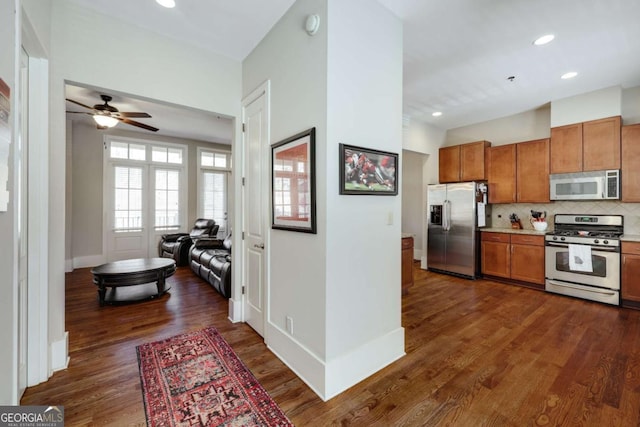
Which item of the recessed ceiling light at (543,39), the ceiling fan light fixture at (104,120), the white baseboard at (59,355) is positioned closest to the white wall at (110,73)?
the white baseboard at (59,355)

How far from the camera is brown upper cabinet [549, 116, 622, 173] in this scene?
378 centimetres

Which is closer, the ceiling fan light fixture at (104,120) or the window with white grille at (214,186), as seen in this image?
the ceiling fan light fixture at (104,120)

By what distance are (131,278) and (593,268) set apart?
6240 millimetres

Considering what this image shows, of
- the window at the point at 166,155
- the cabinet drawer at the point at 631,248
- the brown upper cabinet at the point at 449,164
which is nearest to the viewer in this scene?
the cabinet drawer at the point at 631,248

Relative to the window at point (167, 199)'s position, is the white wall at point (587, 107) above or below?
above

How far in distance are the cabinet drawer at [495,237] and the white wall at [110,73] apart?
15.2 ft

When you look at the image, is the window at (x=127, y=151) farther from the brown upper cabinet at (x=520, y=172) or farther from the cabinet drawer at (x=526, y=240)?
the cabinet drawer at (x=526, y=240)

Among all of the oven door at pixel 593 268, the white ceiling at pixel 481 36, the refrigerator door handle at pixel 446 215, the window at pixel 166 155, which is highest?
the white ceiling at pixel 481 36

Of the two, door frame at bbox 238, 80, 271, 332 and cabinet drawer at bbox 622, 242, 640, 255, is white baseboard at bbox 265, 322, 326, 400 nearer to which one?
door frame at bbox 238, 80, 271, 332

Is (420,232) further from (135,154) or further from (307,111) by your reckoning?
(135,154)

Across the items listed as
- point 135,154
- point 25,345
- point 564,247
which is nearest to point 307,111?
point 25,345

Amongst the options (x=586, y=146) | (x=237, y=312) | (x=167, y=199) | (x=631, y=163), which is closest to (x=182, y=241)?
(x=167, y=199)

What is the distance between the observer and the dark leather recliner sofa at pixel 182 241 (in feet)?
18.4

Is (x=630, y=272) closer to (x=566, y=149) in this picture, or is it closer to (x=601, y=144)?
(x=601, y=144)
